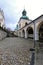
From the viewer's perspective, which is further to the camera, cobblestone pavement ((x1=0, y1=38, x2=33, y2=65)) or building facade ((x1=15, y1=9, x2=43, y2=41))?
building facade ((x1=15, y1=9, x2=43, y2=41))

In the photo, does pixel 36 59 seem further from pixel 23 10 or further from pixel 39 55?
pixel 23 10

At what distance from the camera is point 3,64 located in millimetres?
8484

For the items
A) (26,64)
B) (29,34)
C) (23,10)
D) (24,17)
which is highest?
(23,10)

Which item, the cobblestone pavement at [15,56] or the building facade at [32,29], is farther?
the building facade at [32,29]

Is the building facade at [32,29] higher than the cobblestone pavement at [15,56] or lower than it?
higher

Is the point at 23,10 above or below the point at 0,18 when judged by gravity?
above

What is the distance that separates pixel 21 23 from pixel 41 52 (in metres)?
36.7

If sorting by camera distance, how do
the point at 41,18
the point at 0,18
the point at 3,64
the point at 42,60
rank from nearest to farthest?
the point at 3,64, the point at 42,60, the point at 41,18, the point at 0,18

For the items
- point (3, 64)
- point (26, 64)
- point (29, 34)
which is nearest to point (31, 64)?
point (26, 64)

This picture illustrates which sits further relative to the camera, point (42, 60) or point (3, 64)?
point (42, 60)

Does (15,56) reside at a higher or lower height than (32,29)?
lower

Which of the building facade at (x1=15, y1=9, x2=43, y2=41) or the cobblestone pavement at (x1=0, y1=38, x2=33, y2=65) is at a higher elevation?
the building facade at (x1=15, y1=9, x2=43, y2=41)

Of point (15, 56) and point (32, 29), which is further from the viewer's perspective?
point (32, 29)

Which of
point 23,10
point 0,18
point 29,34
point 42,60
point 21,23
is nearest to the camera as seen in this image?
point 42,60
